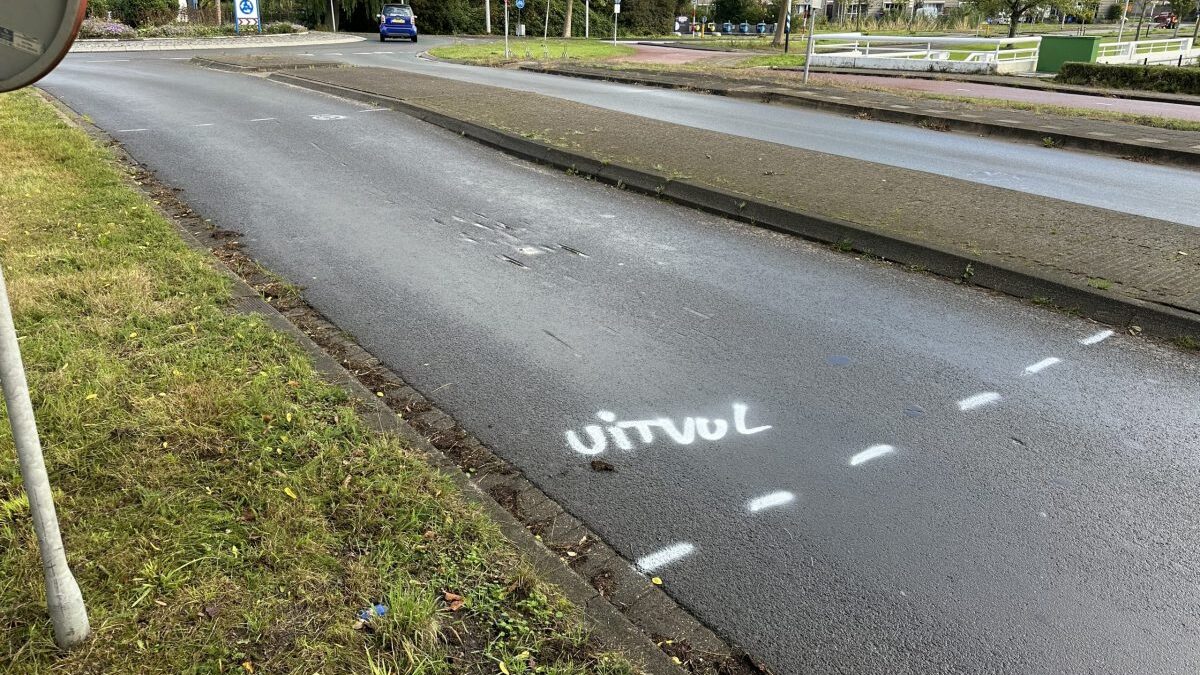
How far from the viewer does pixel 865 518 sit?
136 inches

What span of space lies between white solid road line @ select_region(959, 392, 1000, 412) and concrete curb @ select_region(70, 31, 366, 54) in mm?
33397

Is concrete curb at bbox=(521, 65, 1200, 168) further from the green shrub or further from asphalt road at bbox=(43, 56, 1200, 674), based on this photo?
the green shrub

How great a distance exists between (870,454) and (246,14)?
4274cm

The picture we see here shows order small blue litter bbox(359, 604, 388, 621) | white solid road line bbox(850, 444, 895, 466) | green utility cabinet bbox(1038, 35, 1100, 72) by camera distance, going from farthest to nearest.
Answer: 1. green utility cabinet bbox(1038, 35, 1100, 72)
2. white solid road line bbox(850, 444, 895, 466)
3. small blue litter bbox(359, 604, 388, 621)

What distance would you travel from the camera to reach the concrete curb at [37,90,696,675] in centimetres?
266

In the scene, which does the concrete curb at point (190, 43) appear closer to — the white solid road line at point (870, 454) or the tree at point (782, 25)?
the tree at point (782, 25)

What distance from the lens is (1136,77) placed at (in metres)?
22.1

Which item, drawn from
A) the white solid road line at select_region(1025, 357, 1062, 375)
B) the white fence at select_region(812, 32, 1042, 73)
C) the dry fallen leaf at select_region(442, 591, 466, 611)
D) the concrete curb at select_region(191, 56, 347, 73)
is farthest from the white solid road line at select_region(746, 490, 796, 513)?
the white fence at select_region(812, 32, 1042, 73)

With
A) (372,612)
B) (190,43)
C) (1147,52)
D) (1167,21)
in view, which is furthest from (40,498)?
(1167,21)

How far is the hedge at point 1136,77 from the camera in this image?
21.2m

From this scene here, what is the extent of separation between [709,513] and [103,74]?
74.3 feet

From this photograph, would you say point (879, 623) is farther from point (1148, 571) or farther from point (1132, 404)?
point (1132, 404)

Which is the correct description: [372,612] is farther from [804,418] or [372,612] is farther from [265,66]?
[265,66]

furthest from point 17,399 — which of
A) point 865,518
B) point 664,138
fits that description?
point 664,138
